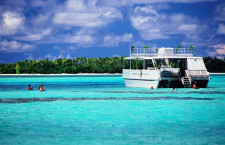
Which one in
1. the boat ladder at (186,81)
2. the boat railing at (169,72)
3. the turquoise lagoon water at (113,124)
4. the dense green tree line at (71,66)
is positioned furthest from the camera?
the dense green tree line at (71,66)

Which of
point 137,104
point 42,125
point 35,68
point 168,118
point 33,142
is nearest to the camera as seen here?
point 33,142

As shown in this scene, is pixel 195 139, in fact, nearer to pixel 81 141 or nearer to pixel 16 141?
pixel 81 141

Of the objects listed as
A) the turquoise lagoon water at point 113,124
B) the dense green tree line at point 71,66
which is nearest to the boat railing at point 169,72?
the turquoise lagoon water at point 113,124

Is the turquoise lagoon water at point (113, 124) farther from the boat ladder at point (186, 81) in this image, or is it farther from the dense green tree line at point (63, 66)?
the dense green tree line at point (63, 66)

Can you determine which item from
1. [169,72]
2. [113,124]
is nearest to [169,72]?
[169,72]

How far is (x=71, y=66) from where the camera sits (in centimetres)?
14725

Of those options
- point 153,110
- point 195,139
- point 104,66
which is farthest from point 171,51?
point 104,66

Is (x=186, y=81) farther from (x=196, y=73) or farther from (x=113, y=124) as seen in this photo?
(x=113, y=124)

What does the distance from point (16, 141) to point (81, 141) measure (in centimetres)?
256

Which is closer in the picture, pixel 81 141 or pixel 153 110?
pixel 81 141

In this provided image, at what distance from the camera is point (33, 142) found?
14039 mm

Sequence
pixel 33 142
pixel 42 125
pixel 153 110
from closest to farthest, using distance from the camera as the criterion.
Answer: pixel 33 142 < pixel 42 125 < pixel 153 110

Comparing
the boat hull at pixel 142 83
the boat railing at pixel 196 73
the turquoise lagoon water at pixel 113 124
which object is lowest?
the turquoise lagoon water at pixel 113 124

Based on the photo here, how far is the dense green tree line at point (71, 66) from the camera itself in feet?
470
